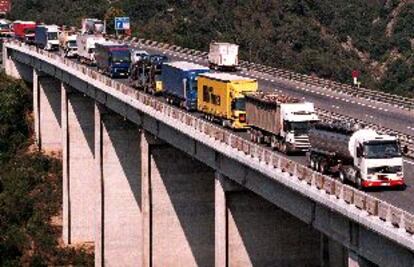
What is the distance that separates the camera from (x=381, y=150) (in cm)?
3509

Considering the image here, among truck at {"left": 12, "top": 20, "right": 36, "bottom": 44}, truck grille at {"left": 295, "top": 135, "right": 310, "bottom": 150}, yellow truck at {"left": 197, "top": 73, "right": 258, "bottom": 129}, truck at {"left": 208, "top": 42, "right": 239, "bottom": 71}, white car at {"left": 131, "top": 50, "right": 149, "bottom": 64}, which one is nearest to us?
truck grille at {"left": 295, "top": 135, "right": 310, "bottom": 150}

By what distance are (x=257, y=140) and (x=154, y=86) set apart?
79.9 ft

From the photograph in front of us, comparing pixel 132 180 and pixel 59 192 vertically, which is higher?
pixel 132 180

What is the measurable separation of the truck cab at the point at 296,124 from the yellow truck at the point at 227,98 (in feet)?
24.4

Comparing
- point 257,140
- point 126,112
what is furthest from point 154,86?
point 257,140

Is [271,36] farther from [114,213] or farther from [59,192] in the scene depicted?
[114,213]

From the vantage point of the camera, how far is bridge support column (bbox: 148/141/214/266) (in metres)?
61.1

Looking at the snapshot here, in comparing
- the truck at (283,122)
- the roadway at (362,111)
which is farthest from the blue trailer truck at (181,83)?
the truck at (283,122)

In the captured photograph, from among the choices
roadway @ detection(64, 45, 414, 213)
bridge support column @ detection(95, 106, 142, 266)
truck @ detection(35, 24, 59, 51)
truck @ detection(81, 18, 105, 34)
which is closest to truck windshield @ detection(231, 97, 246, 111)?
roadway @ detection(64, 45, 414, 213)

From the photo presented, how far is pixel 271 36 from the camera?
564 ft

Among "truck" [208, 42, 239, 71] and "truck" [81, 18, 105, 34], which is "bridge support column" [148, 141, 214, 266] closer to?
"truck" [208, 42, 239, 71]

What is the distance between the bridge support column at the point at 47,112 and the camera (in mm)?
106938

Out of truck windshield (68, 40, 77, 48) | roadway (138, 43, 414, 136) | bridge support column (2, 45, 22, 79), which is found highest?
truck windshield (68, 40, 77, 48)

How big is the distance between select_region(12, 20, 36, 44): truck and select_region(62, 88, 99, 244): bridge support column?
36.2 m
